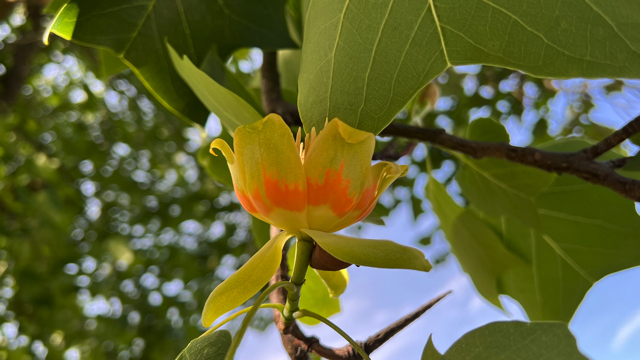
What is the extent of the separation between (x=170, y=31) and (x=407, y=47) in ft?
0.73

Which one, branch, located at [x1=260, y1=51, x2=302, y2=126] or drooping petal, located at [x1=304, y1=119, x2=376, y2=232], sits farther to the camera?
branch, located at [x1=260, y1=51, x2=302, y2=126]

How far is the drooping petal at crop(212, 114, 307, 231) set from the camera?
0.76 ft

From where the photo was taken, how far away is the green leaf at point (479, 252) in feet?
1.55

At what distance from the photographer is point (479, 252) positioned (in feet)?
1.56

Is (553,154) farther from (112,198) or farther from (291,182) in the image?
(112,198)

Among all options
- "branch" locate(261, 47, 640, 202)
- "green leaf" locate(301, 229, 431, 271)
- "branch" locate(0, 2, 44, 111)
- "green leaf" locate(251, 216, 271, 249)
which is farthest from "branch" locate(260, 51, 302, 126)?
"branch" locate(0, 2, 44, 111)

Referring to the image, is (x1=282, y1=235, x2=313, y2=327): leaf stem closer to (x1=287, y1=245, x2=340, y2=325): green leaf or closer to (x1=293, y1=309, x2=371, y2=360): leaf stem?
(x1=293, y1=309, x2=371, y2=360): leaf stem

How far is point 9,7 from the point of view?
0.92 m

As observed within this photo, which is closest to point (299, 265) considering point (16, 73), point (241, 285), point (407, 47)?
point (241, 285)

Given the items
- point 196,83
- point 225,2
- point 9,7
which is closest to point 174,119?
point 9,7

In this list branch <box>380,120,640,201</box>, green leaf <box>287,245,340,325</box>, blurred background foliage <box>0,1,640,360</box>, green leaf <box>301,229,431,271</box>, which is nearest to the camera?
green leaf <box>301,229,431,271</box>

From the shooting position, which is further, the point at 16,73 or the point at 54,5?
the point at 16,73

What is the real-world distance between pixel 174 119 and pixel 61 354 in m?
0.86

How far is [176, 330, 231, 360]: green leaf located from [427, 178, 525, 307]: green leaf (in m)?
0.31
